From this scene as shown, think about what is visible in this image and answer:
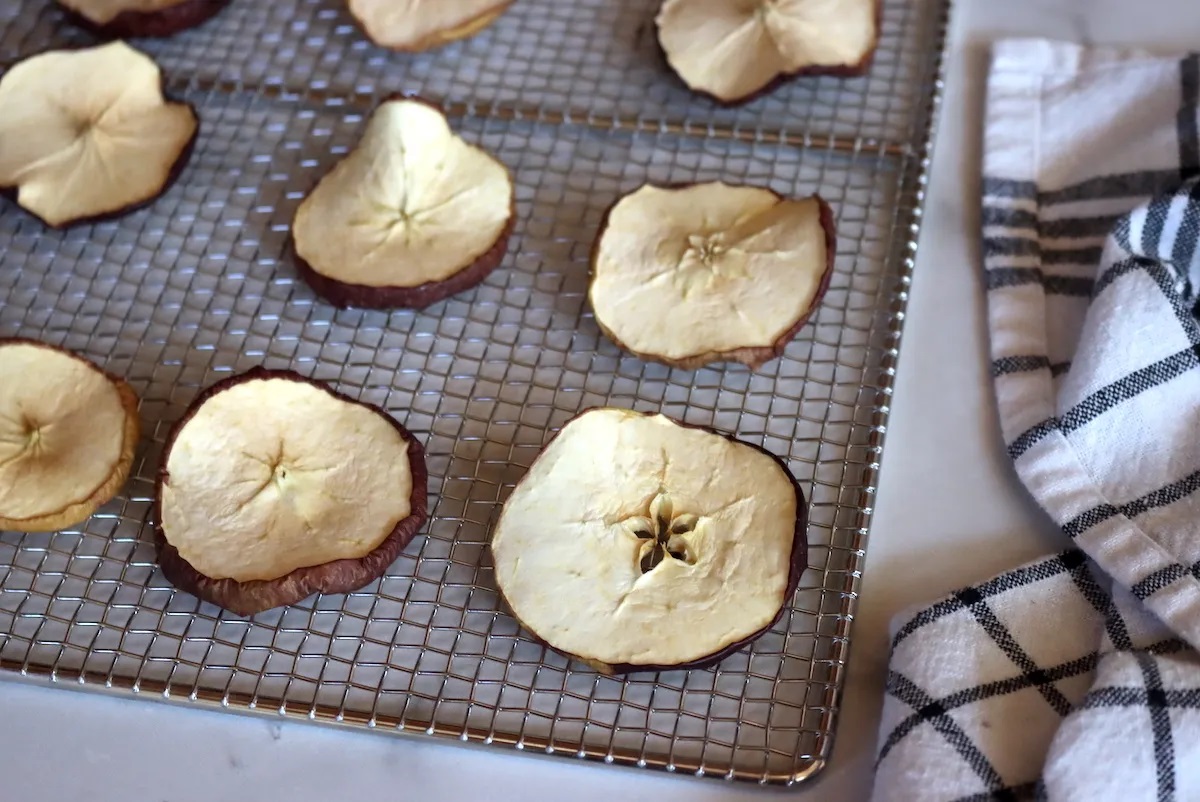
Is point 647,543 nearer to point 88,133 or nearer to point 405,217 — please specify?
point 405,217

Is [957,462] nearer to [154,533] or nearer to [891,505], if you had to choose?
[891,505]

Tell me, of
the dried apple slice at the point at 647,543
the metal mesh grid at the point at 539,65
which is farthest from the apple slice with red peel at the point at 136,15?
the dried apple slice at the point at 647,543

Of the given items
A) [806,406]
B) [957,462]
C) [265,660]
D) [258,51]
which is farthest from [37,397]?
[957,462]

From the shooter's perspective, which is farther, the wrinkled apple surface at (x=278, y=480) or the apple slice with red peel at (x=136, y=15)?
the apple slice with red peel at (x=136, y=15)

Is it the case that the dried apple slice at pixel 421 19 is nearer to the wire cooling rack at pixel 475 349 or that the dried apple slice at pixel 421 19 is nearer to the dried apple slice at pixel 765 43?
the wire cooling rack at pixel 475 349

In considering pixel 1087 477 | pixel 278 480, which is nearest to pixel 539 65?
pixel 278 480

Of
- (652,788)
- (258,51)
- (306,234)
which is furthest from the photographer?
(258,51)
